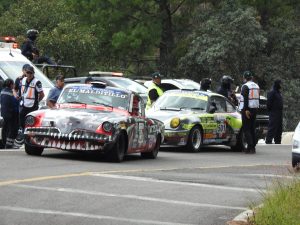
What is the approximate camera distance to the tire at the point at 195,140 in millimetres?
23094

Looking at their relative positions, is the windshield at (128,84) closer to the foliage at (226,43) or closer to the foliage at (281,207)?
the foliage at (226,43)

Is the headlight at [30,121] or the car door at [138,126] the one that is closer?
the headlight at [30,121]

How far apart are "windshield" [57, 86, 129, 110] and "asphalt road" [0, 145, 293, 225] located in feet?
3.51

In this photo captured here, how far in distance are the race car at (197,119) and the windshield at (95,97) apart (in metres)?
3.57

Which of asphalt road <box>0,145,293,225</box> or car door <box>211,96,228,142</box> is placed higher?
car door <box>211,96,228,142</box>

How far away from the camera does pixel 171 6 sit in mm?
49969

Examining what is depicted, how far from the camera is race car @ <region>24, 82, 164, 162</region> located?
1761 cm

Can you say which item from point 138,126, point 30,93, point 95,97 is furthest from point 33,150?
point 30,93

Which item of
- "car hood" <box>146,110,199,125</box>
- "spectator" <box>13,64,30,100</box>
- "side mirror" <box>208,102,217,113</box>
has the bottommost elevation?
"car hood" <box>146,110,199,125</box>

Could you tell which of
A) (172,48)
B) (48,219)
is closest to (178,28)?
(172,48)

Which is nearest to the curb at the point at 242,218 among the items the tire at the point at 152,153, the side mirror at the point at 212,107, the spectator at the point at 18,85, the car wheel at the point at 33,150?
the car wheel at the point at 33,150

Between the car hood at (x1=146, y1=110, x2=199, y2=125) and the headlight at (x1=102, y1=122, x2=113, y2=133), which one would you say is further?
the car hood at (x1=146, y1=110, x2=199, y2=125)

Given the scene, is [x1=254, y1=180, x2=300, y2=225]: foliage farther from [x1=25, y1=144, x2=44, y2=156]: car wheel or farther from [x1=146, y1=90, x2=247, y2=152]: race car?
[x1=146, y1=90, x2=247, y2=152]: race car

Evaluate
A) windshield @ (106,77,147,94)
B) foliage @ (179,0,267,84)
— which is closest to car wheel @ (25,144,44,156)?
windshield @ (106,77,147,94)
